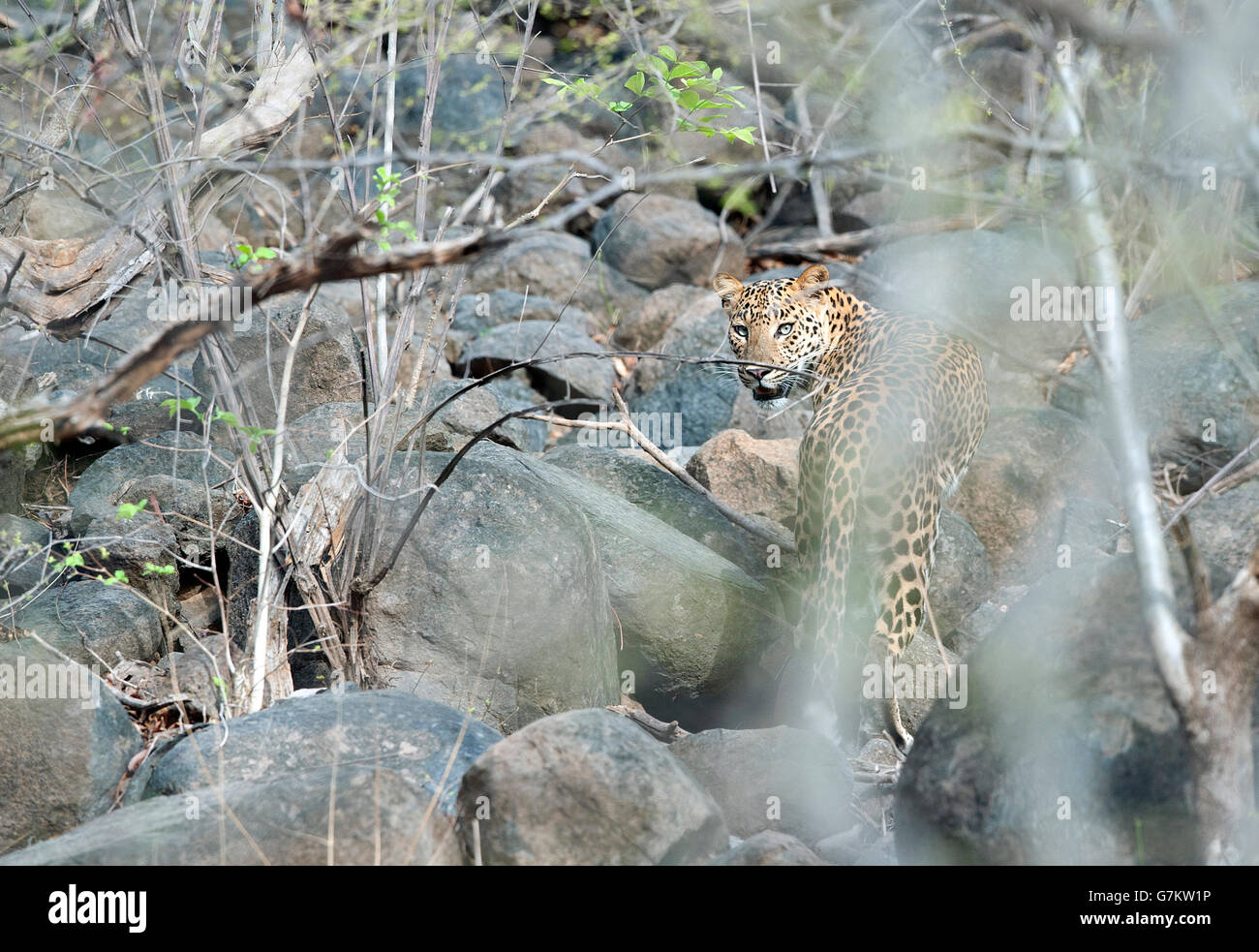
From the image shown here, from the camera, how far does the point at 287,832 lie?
4320 millimetres

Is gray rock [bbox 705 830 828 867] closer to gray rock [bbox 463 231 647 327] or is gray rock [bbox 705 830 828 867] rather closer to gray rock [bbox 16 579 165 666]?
gray rock [bbox 16 579 165 666]

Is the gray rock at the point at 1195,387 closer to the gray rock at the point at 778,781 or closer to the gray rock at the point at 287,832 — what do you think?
the gray rock at the point at 778,781

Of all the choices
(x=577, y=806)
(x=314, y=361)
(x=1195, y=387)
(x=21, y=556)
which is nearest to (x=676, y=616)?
(x=577, y=806)

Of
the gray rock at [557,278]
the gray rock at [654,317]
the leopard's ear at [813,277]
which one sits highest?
the gray rock at [557,278]

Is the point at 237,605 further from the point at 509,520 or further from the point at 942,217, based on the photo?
the point at 942,217

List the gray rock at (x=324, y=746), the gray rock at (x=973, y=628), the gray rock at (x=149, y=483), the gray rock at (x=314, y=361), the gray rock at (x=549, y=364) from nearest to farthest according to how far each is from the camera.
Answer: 1. the gray rock at (x=324, y=746)
2. the gray rock at (x=149, y=483)
3. the gray rock at (x=973, y=628)
4. the gray rock at (x=314, y=361)
5. the gray rock at (x=549, y=364)

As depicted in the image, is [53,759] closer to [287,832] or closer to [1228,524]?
[287,832]

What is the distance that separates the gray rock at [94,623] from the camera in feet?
20.7

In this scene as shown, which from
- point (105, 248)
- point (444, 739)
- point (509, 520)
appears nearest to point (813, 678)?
point (509, 520)

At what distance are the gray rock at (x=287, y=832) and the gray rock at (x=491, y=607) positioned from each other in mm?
1823

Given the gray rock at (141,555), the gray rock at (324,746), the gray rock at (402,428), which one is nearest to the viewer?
the gray rock at (324,746)

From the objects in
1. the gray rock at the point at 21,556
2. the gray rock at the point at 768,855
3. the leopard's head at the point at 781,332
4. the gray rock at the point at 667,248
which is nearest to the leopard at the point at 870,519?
the leopard's head at the point at 781,332

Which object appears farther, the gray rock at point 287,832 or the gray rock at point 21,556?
the gray rock at point 21,556

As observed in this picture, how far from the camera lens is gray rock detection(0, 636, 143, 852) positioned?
5.32m
